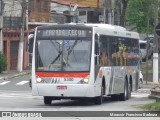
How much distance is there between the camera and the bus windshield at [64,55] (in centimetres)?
2642

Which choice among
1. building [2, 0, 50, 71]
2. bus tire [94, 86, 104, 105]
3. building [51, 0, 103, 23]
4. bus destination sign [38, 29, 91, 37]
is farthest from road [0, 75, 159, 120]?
building [51, 0, 103, 23]

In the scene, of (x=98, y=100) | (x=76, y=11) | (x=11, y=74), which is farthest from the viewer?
(x=76, y=11)

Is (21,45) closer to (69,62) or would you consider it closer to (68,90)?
(69,62)

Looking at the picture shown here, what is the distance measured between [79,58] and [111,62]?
3.30 m

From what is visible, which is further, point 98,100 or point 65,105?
point 98,100

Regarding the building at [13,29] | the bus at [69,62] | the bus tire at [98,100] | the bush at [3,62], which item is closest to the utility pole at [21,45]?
the building at [13,29]

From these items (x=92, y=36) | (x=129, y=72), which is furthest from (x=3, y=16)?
(x=92, y=36)

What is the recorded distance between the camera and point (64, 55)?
1043 inches

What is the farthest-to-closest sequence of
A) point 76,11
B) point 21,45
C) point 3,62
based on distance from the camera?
1. point 76,11
2. point 21,45
3. point 3,62

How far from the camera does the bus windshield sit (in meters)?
26.4

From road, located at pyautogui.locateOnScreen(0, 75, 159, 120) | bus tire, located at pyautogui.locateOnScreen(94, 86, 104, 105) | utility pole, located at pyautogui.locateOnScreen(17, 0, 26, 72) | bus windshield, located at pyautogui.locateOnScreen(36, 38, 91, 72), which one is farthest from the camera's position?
utility pole, located at pyautogui.locateOnScreen(17, 0, 26, 72)

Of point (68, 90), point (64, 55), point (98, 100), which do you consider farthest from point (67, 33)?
point (98, 100)

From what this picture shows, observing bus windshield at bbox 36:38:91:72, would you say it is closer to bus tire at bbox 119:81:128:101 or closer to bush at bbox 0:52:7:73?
bus tire at bbox 119:81:128:101

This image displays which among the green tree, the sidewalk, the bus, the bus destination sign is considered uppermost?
the green tree
